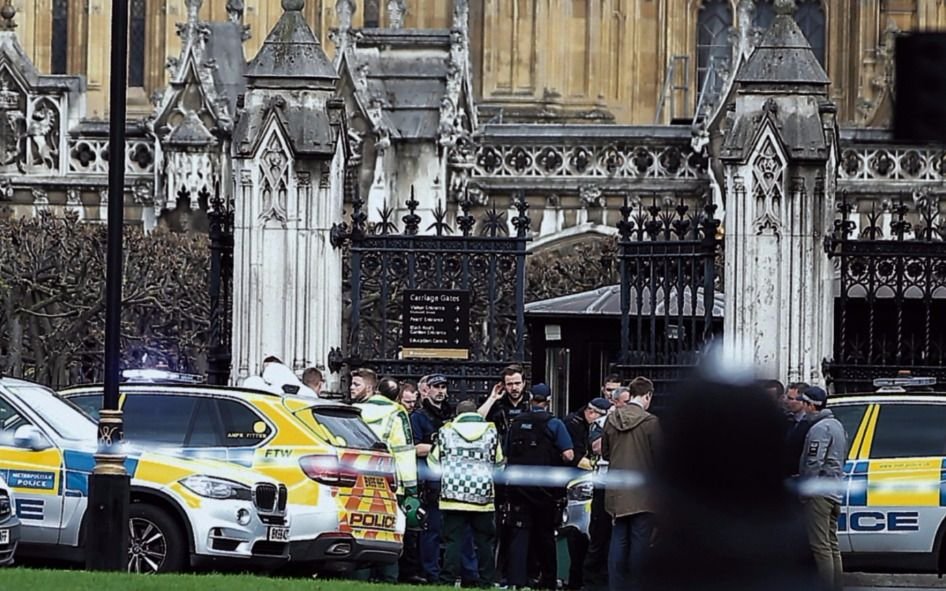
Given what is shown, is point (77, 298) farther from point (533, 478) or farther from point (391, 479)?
point (391, 479)

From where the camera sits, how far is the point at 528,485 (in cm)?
1927

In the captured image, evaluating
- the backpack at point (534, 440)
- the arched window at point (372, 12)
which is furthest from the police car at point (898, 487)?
the arched window at point (372, 12)

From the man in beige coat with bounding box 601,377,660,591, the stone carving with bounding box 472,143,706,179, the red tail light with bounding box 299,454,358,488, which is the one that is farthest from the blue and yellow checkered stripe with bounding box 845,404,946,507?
the stone carving with bounding box 472,143,706,179

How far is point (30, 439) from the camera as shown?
1773 cm

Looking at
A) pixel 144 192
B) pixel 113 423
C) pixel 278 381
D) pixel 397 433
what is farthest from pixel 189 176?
pixel 113 423

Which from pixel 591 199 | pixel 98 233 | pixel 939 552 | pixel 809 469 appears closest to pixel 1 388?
pixel 809 469

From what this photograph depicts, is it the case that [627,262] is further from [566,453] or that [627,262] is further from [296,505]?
[296,505]

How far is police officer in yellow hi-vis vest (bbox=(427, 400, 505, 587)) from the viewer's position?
62.7 ft

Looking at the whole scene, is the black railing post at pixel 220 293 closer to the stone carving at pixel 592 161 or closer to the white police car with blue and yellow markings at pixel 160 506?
the white police car with blue and yellow markings at pixel 160 506

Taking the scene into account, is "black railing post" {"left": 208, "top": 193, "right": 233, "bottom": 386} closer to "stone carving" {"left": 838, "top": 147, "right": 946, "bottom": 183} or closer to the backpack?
the backpack

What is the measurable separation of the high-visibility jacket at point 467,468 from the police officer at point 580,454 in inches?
28.3

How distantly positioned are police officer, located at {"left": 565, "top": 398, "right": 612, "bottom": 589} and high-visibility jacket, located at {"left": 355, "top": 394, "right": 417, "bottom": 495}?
1.15 meters

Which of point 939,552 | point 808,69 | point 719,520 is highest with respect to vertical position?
point 808,69

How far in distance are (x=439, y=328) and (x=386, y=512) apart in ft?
12.0
